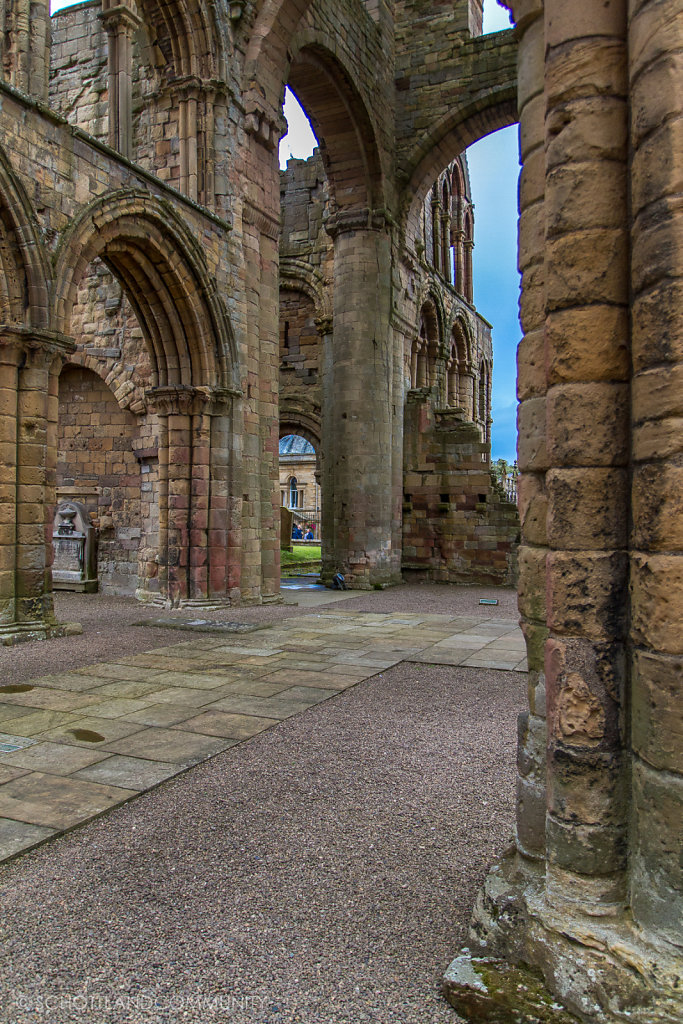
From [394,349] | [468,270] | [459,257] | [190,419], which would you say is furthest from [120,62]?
[468,270]

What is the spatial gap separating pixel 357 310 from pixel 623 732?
14692mm

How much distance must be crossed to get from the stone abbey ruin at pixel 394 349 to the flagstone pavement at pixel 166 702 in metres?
1.96

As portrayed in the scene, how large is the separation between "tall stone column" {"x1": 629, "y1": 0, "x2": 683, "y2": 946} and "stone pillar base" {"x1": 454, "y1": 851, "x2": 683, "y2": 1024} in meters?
0.07

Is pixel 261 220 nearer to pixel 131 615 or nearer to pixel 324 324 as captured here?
pixel 131 615

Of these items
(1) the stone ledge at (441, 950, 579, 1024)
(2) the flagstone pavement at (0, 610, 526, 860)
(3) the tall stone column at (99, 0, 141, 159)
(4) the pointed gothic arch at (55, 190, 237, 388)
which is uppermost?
(3) the tall stone column at (99, 0, 141, 159)

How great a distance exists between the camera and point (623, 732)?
203 centimetres

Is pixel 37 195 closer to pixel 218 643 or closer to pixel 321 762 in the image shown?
pixel 218 643

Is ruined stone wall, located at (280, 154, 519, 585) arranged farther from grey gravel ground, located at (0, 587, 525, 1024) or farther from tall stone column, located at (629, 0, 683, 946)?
tall stone column, located at (629, 0, 683, 946)

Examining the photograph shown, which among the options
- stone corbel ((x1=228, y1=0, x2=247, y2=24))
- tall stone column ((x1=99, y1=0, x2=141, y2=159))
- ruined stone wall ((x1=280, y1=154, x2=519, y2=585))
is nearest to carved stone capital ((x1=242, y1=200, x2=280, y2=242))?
tall stone column ((x1=99, y1=0, x2=141, y2=159))

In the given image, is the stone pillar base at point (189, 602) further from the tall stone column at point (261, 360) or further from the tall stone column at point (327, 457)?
the tall stone column at point (327, 457)

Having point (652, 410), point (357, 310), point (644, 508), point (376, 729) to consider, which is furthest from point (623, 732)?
point (357, 310)

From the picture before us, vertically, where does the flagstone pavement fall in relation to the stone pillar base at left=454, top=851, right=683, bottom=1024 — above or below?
below

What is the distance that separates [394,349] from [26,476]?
1068 centimetres

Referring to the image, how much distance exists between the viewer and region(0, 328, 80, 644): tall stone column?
755 centimetres
